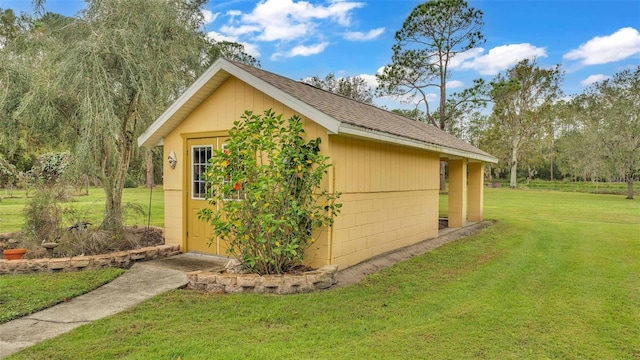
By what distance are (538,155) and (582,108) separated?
8.69 meters

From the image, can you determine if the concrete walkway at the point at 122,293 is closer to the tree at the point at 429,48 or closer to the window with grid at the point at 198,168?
the window with grid at the point at 198,168

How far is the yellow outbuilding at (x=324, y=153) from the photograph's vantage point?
18.6 ft

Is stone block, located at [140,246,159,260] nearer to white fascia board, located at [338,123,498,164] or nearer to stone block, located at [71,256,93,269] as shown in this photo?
stone block, located at [71,256,93,269]

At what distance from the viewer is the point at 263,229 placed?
4.94 m

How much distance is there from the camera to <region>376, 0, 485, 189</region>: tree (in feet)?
81.9

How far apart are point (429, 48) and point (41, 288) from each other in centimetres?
2693

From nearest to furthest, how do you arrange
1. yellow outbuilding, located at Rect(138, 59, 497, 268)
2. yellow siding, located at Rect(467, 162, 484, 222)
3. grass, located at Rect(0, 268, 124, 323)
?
1. grass, located at Rect(0, 268, 124, 323)
2. yellow outbuilding, located at Rect(138, 59, 497, 268)
3. yellow siding, located at Rect(467, 162, 484, 222)

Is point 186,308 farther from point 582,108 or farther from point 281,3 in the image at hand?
point 582,108

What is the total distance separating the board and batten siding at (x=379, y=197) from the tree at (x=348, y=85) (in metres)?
24.5

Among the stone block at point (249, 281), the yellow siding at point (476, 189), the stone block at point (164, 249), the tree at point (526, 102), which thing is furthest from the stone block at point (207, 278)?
the tree at point (526, 102)

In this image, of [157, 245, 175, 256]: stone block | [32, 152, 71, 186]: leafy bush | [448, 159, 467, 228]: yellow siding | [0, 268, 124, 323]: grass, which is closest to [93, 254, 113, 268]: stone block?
[0, 268, 124, 323]: grass

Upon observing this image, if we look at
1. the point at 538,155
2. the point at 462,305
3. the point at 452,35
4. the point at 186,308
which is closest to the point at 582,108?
the point at 538,155

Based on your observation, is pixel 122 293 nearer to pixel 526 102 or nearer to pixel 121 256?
pixel 121 256

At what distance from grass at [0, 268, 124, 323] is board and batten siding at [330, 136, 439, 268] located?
11.5 ft
